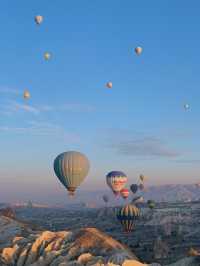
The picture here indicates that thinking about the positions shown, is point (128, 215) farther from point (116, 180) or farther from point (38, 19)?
point (38, 19)

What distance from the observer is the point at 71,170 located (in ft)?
337

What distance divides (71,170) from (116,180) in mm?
46065

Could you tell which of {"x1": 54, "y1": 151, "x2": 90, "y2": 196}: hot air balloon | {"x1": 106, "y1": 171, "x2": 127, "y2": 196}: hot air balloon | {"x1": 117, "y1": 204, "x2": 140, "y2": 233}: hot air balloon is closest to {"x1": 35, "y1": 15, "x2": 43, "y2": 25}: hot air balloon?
{"x1": 54, "y1": 151, "x2": 90, "y2": 196}: hot air balloon

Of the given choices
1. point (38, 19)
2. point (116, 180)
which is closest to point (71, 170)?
point (38, 19)

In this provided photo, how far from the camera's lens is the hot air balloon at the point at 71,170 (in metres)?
103

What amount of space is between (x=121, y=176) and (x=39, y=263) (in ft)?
353

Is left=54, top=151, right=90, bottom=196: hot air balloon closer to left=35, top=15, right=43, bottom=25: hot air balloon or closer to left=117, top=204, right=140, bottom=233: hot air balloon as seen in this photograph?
left=117, top=204, right=140, bottom=233: hot air balloon

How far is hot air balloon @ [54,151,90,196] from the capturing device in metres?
103

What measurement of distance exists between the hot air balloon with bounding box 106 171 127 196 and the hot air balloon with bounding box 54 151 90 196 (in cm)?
4231

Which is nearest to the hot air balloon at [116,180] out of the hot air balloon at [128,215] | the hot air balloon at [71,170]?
the hot air balloon at [128,215]

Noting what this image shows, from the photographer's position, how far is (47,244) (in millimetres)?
44500

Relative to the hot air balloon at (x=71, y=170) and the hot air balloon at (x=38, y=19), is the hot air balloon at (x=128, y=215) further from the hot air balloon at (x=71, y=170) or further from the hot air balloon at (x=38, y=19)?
the hot air balloon at (x=38, y=19)

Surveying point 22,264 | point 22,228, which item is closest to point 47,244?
point 22,264

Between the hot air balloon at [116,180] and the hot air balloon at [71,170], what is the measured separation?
139 ft
